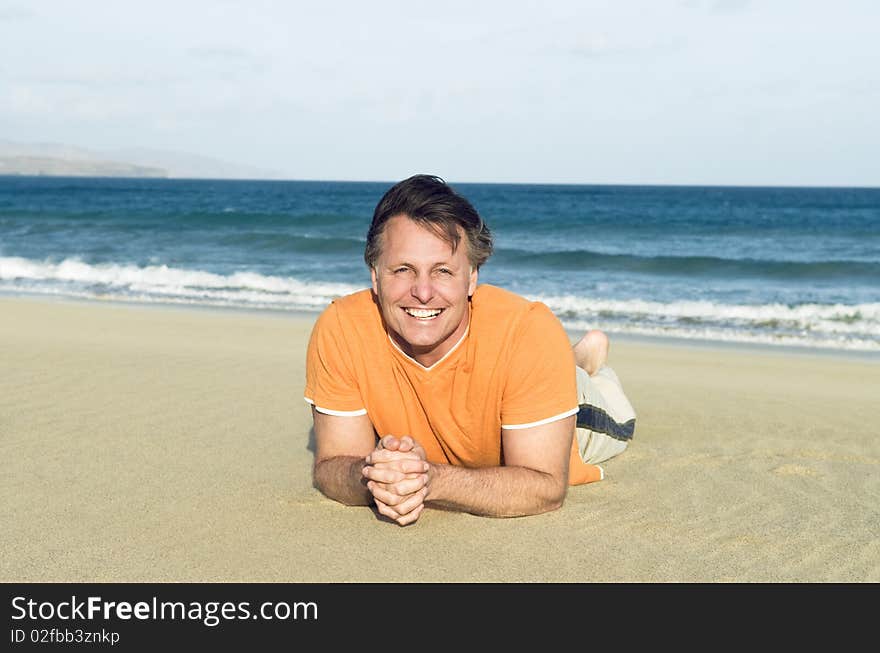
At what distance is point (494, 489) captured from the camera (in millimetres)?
3783

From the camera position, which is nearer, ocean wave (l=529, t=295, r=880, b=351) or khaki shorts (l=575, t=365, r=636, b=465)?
khaki shorts (l=575, t=365, r=636, b=465)

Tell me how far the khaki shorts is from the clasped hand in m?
1.44

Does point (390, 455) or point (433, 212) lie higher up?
point (433, 212)

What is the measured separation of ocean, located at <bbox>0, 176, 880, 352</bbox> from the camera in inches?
528

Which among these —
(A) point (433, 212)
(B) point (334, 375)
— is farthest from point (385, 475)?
(A) point (433, 212)

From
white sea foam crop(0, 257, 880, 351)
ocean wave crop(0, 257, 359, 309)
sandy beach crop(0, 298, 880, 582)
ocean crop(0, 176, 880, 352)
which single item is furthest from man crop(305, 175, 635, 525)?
ocean wave crop(0, 257, 359, 309)

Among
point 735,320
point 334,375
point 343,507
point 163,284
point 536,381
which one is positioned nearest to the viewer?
point 536,381

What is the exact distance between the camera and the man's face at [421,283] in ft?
11.8

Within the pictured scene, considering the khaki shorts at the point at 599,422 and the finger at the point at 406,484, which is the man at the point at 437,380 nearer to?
the finger at the point at 406,484

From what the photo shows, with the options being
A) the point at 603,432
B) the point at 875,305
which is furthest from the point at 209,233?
the point at 603,432

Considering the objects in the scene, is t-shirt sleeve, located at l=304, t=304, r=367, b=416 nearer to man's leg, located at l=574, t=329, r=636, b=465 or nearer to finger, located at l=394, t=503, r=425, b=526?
finger, located at l=394, t=503, r=425, b=526

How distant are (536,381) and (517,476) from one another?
1.43 feet

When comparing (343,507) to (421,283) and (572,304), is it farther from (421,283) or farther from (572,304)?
(572,304)
